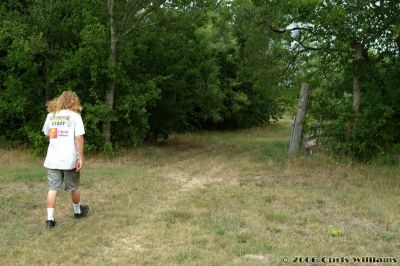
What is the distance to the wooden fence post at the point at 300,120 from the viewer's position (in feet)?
48.7

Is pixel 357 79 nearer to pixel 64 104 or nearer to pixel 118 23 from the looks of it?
pixel 118 23

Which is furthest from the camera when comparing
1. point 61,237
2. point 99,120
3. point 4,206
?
point 99,120

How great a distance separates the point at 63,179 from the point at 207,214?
88.2 inches

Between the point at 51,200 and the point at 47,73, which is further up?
the point at 47,73

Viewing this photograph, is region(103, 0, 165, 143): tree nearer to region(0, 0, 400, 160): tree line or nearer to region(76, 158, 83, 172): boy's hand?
region(0, 0, 400, 160): tree line

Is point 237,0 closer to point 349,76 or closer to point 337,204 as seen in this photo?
point 349,76

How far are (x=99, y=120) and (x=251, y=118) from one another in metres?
17.6

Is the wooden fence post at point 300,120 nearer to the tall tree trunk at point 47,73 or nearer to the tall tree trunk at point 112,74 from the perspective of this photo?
the tall tree trunk at point 112,74

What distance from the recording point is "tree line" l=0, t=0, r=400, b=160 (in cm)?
1288

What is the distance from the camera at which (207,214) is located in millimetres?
7738

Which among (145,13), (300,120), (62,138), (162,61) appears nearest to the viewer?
(62,138)

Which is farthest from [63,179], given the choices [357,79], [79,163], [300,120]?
[300,120]

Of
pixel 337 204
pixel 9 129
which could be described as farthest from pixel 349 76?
pixel 9 129

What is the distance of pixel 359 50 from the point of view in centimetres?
1294
